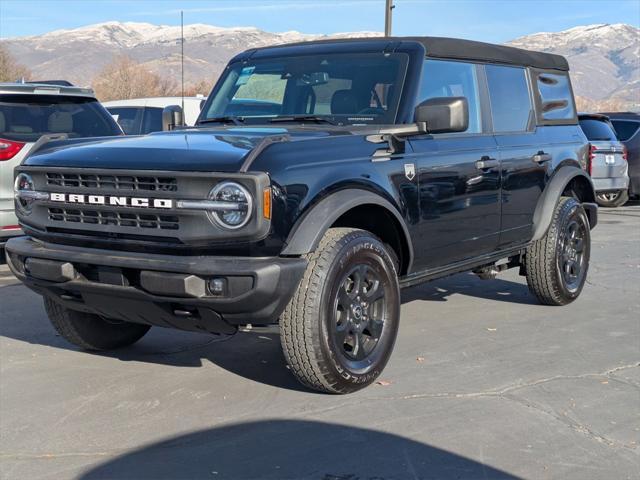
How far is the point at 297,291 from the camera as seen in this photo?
451cm

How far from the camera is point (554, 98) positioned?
738 centimetres

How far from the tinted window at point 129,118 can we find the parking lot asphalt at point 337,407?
6.98m

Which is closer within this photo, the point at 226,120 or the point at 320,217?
the point at 320,217

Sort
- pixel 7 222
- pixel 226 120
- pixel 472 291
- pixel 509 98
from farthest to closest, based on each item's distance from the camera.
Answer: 1. pixel 7 222
2. pixel 472 291
3. pixel 509 98
4. pixel 226 120

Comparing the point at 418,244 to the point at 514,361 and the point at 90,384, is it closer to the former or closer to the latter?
the point at 514,361

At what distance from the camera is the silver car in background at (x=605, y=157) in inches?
572

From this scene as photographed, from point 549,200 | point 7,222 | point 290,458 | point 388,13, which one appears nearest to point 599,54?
point 388,13

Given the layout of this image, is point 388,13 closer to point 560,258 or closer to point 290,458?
point 560,258

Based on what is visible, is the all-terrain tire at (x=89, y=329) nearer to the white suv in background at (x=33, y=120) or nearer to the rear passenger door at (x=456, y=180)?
the rear passenger door at (x=456, y=180)

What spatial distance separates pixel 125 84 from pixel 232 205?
41.1 m

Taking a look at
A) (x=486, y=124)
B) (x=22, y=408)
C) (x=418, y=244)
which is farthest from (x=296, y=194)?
(x=486, y=124)

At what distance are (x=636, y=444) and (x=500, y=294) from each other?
3.68m

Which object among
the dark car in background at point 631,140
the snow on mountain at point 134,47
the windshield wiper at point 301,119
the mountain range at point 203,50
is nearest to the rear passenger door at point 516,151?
the windshield wiper at point 301,119

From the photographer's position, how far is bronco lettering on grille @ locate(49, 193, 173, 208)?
4426 millimetres
